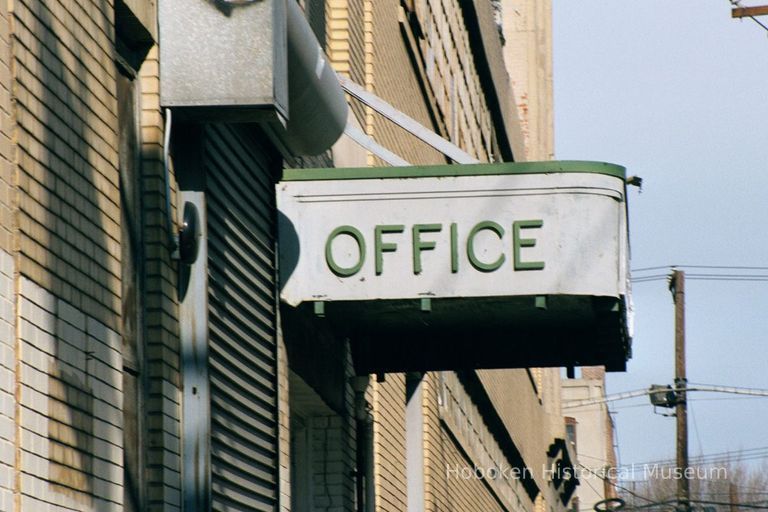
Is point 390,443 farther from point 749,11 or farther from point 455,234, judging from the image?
point 749,11

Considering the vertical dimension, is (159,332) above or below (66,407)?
above

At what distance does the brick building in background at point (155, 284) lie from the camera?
6.20m

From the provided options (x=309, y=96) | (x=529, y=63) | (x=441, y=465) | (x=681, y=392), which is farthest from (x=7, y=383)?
(x=529, y=63)

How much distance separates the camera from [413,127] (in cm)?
1152

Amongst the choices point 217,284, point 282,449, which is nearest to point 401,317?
point 282,449

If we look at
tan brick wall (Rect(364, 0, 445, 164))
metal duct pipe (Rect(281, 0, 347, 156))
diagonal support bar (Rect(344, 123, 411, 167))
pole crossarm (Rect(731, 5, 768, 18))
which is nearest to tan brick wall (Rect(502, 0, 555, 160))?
pole crossarm (Rect(731, 5, 768, 18))

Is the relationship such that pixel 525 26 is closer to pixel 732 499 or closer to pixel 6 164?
pixel 732 499

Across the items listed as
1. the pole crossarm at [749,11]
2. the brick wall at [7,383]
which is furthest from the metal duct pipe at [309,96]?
the pole crossarm at [749,11]

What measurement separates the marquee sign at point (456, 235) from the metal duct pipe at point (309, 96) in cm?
32

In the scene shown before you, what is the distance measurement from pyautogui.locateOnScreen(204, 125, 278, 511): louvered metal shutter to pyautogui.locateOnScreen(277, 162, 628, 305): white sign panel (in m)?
0.26

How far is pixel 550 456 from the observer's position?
41.3m

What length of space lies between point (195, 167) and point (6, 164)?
265cm

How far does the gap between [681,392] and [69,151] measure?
A: 31.9 metres

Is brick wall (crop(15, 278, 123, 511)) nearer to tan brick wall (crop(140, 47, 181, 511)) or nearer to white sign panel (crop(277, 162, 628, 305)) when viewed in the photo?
tan brick wall (crop(140, 47, 181, 511))
